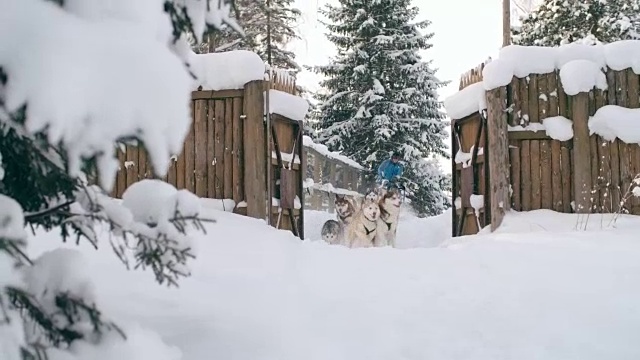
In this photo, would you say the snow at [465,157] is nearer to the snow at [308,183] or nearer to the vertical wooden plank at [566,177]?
the vertical wooden plank at [566,177]

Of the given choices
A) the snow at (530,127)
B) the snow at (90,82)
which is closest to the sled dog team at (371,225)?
the snow at (530,127)

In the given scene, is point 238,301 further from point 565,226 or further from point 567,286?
point 565,226

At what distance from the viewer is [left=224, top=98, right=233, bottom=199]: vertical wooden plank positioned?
7.95m

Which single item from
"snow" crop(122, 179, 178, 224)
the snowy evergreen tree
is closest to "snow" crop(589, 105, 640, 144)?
"snow" crop(122, 179, 178, 224)

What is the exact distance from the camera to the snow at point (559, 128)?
8.20 metres

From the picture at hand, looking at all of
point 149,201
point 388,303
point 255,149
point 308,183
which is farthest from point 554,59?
point 308,183

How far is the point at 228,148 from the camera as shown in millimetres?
7992

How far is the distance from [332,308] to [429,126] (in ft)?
63.4

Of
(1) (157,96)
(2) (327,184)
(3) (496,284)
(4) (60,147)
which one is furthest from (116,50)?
(2) (327,184)

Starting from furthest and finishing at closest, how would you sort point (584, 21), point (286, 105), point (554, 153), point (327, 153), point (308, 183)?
1. point (327, 153)
2. point (308, 183)
3. point (584, 21)
4. point (286, 105)
5. point (554, 153)

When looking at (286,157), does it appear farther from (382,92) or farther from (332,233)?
(382,92)

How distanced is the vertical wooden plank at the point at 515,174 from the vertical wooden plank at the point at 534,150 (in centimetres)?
18

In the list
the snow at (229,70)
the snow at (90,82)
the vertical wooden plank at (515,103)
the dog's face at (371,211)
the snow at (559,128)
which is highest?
the snow at (229,70)

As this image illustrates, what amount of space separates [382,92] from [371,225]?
40.4ft
